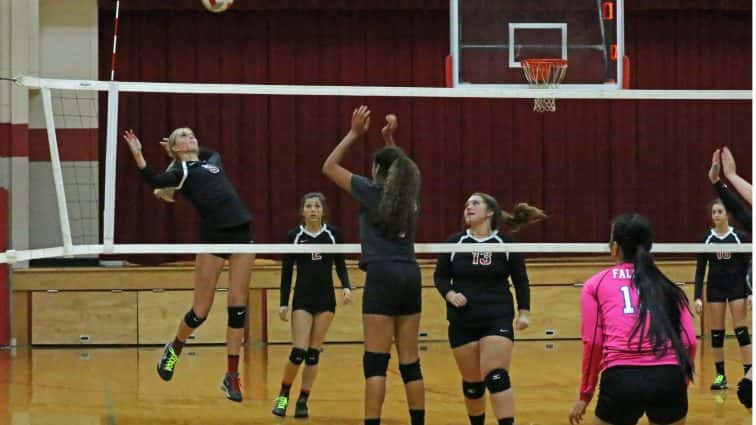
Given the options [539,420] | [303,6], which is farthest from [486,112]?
[539,420]

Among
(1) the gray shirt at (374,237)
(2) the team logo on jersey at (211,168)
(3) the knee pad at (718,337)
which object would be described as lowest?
(3) the knee pad at (718,337)

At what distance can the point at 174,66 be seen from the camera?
52.6 feet

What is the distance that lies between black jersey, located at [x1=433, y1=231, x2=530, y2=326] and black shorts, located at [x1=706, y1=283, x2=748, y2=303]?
356cm

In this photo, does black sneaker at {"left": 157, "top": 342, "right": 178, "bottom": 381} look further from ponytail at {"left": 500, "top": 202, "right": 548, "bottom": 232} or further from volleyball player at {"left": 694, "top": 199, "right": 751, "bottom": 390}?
volleyball player at {"left": 694, "top": 199, "right": 751, "bottom": 390}

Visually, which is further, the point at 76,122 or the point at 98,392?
the point at 76,122

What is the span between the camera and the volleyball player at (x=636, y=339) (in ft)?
17.9

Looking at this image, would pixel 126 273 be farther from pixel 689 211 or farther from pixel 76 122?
pixel 689 211

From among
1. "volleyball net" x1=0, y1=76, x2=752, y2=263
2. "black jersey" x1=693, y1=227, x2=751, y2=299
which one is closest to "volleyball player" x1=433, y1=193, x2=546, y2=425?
"volleyball net" x1=0, y1=76, x2=752, y2=263

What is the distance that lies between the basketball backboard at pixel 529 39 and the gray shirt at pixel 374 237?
89.0 inches

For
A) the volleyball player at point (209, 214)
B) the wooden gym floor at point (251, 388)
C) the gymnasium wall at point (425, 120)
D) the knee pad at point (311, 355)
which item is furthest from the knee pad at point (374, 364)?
the gymnasium wall at point (425, 120)

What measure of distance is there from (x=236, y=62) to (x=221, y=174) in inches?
306

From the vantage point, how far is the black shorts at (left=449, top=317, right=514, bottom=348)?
768 cm

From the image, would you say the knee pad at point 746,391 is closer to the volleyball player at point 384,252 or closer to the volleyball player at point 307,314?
the volleyball player at point 384,252

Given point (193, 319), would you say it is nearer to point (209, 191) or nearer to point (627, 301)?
point (209, 191)
